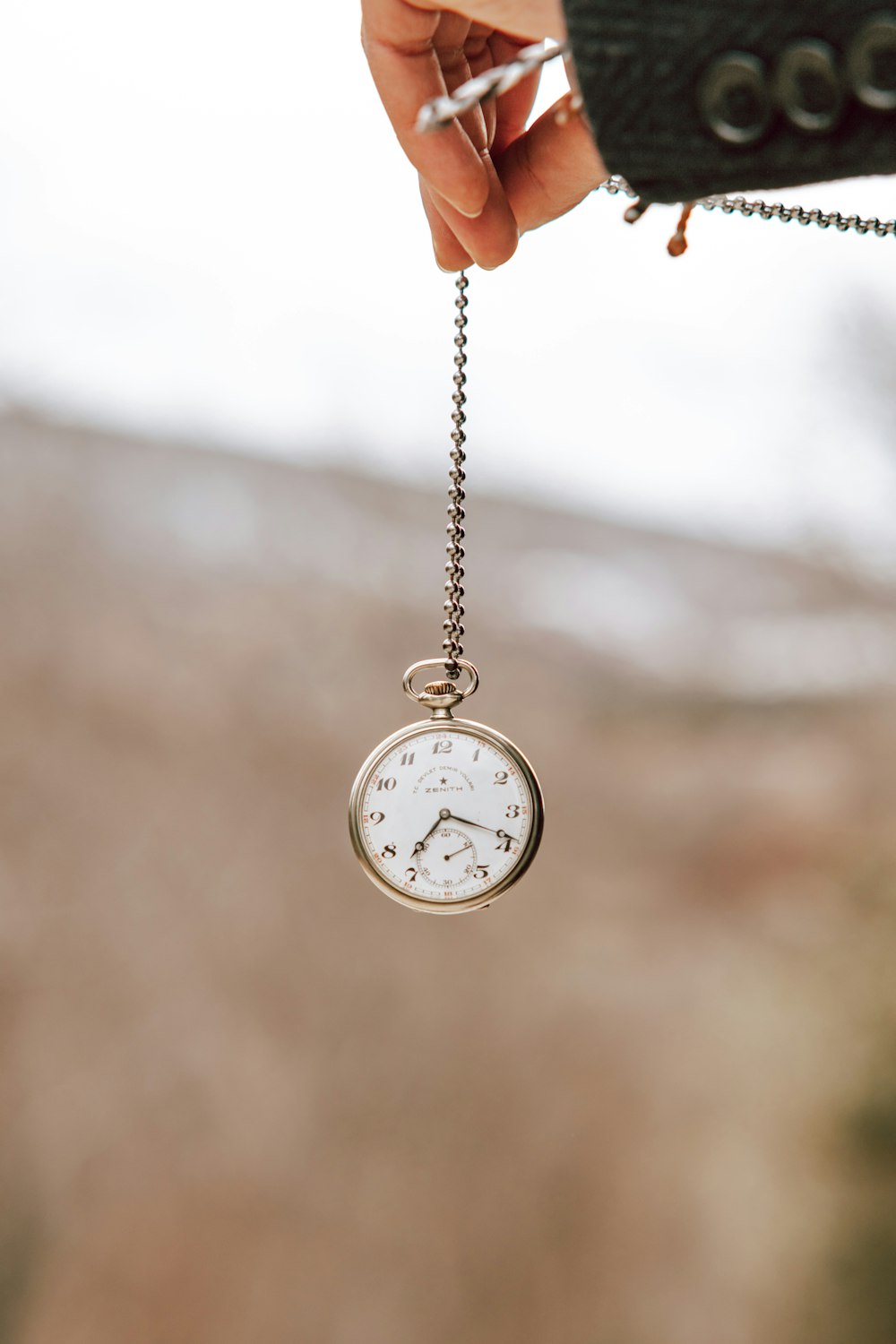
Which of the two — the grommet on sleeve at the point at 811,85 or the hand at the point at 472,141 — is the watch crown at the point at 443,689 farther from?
the grommet on sleeve at the point at 811,85

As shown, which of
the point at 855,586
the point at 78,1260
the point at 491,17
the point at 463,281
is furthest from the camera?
the point at 855,586

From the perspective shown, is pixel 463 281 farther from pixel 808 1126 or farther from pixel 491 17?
pixel 808 1126

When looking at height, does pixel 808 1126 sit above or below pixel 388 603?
below

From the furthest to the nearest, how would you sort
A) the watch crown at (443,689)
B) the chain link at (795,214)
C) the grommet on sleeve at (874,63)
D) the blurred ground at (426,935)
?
the blurred ground at (426,935)
the watch crown at (443,689)
the chain link at (795,214)
the grommet on sleeve at (874,63)

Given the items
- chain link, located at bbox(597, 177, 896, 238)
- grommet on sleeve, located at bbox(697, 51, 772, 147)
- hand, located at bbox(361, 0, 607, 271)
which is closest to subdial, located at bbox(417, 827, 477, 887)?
Answer: hand, located at bbox(361, 0, 607, 271)

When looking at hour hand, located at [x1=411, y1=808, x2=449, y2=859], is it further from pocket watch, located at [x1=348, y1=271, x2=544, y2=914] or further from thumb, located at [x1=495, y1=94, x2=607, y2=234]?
thumb, located at [x1=495, y1=94, x2=607, y2=234]

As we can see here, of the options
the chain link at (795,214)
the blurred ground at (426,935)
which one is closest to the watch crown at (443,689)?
the chain link at (795,214)

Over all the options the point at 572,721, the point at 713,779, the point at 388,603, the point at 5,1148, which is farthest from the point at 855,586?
the point at 5,1148
